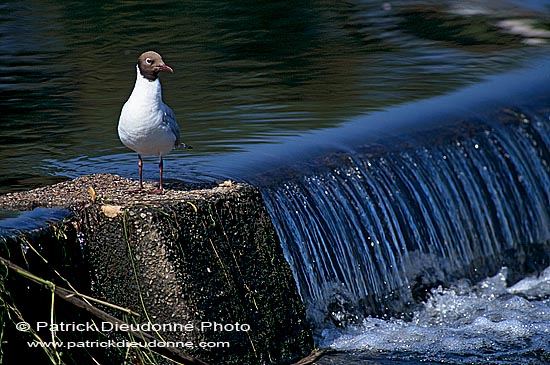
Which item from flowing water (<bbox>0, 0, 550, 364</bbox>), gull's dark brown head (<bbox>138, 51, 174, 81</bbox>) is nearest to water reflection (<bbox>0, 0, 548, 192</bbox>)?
flowing water (<bbox>0, 0, 550, 364</bbox>)

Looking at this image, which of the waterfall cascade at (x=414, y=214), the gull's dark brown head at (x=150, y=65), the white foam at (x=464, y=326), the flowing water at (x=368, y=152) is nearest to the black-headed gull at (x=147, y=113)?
the gull's dark brown head at (x=150, y=65)

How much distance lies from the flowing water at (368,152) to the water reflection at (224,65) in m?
0.03

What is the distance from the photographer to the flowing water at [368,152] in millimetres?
7000

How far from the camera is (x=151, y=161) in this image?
7598 millimetres

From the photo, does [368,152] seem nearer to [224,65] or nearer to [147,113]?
[147,113]

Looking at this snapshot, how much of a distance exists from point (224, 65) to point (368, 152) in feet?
11.4

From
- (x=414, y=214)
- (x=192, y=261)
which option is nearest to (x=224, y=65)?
(x=414, y=214)

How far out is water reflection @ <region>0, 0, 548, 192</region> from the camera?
27.6ft

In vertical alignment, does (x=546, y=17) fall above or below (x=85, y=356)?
above

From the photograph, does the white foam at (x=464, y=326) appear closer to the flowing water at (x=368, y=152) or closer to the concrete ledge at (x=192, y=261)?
the flowing water at (x=368, y=152)

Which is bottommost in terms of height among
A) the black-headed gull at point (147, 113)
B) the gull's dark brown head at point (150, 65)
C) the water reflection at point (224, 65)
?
the water reflection at point (224, 65)

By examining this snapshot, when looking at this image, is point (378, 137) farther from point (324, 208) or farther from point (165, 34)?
point (165, 34)

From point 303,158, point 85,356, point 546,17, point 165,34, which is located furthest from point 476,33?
point 85,356

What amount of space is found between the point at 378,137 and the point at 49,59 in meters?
4.65
